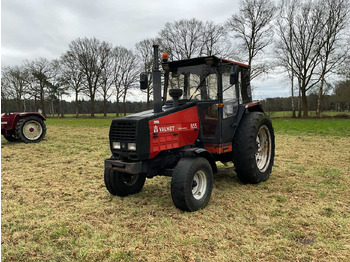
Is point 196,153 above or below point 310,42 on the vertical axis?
below

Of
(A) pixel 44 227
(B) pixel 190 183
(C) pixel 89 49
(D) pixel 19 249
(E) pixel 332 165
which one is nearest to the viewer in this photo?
(D) pixel 19 249

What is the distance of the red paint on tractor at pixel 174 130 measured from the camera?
400cm

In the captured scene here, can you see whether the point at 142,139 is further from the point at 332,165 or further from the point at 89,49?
the point at 89,49

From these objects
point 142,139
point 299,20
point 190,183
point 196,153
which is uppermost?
point 299,20

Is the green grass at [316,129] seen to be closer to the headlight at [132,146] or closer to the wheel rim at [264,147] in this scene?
the wheel rim at [264,147]

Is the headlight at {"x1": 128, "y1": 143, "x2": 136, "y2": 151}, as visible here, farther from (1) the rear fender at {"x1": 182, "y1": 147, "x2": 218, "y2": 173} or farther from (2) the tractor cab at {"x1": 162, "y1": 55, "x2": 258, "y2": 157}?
(2) the tractor cab at {"x1": 162, "y1": 55, "x2": 258, "y2": 157}

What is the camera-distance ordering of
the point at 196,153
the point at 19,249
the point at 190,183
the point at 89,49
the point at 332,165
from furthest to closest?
1. the point at 89,49
2. the point at 332,165
3. the point at 196,153
4. the point at 190,183
5. the point at 19,249

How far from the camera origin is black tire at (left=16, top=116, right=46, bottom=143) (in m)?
11.1

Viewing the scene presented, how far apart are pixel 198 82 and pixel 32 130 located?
9486 mm

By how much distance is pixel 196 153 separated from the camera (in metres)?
4.11

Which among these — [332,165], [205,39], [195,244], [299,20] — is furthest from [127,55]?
[195,244]

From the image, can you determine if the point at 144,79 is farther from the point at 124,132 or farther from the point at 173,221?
the point at 173,221

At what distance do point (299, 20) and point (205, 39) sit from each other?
1057 cm

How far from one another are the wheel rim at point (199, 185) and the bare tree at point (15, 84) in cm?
4727
